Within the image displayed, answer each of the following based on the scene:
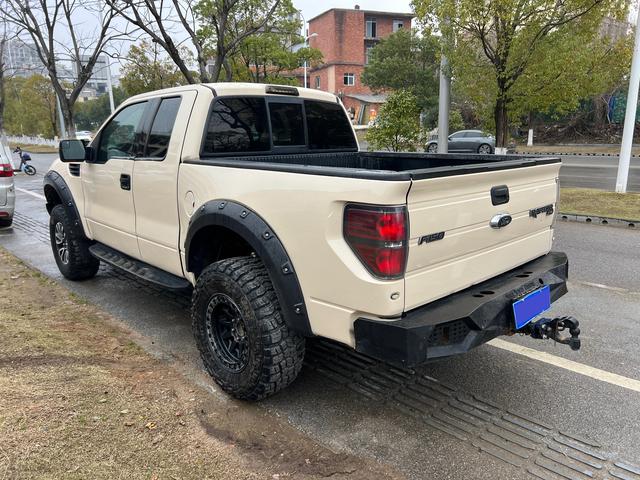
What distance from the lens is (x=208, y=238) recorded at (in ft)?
11.2

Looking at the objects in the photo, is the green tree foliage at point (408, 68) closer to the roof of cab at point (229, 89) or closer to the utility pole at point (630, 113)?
the utility pole at point (630, 113)

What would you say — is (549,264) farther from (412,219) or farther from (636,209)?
(636,209)

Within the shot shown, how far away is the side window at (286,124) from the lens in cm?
412

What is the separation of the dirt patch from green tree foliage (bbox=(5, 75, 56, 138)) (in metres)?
38.0

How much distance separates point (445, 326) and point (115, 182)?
10.6 feet

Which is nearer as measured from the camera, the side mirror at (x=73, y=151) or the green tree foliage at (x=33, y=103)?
the side mirror at (x=73, y=151)

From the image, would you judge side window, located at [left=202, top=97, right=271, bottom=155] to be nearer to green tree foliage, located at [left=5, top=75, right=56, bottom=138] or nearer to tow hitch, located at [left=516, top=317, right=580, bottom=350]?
tow hitch, located at [left=516, top=317, right=580, bottom=350]

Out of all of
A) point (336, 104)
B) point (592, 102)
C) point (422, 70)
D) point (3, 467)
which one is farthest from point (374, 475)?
point (422, 70)

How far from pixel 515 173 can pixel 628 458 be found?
5.32 ft

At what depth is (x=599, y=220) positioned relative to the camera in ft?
28.8

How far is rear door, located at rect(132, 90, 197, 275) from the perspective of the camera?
12.0ft

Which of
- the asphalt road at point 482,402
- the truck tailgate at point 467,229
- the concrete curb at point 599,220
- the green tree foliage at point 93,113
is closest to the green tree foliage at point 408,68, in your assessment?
the concrete curb at point 599,220

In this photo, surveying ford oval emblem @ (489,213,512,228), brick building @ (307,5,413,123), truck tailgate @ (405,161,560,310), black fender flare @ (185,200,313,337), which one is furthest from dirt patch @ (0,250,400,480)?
brick building @ (307,5,413,123)

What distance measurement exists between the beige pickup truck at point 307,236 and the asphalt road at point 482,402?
48 cm
